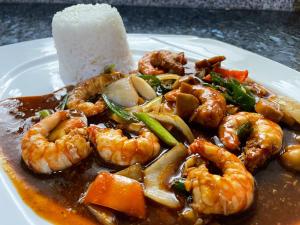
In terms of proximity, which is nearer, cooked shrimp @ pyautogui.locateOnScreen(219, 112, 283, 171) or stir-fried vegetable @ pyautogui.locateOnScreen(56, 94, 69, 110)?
cooked shrimp @ pyautogui.locateOnScreen(219, 112, 283, 171)

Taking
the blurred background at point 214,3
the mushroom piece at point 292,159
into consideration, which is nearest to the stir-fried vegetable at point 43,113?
the mushroom piece at point 292,159

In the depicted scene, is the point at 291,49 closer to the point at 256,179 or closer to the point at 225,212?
the point at 256,179

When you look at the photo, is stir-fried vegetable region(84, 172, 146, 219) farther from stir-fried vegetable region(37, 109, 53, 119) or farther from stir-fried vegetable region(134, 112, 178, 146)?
stir-fried vegetable region(37, 109, 53, 119)

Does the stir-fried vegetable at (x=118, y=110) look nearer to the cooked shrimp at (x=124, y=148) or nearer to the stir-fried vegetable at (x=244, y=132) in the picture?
the cooked shrimp at (x=124, y=148)

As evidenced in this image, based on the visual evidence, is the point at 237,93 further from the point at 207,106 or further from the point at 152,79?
the point at 152,79

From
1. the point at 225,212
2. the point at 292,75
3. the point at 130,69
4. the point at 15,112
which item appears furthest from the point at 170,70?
the point at 225,212

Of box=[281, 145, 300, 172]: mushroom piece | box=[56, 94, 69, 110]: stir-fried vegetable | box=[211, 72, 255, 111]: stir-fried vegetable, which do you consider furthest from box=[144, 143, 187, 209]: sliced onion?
box=[56, 94, 69, 110]: stir-fried vegetable
